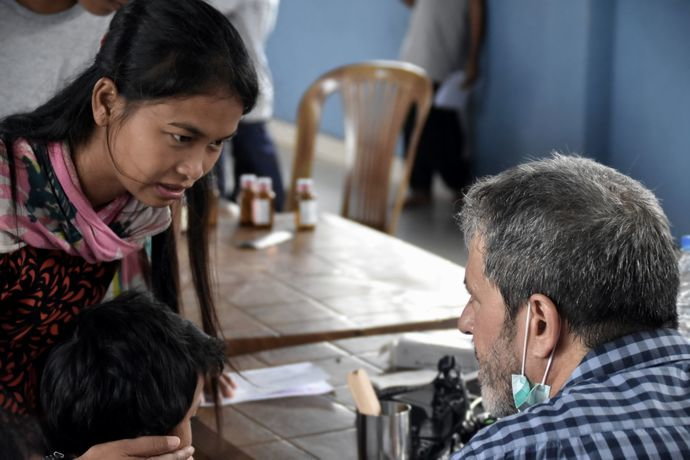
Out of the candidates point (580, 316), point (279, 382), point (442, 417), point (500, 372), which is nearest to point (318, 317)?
point (279, 382)

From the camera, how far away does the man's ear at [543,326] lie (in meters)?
1.40

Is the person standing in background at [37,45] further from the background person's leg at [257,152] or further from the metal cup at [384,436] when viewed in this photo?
the background person's leg at [257,152]

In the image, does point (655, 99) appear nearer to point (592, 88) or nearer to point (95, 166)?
point (592, 88)

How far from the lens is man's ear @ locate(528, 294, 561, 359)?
1404 mm

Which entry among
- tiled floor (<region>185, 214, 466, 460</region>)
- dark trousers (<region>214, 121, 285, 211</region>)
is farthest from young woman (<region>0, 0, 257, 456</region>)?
dark trousers (<region>214, 121, 285, 211</region>)

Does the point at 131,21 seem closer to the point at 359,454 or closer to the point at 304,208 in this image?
the point at 359,454

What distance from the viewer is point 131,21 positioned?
6.07 ft

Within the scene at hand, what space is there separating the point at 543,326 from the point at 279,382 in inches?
35.5

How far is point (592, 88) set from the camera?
18.7ft

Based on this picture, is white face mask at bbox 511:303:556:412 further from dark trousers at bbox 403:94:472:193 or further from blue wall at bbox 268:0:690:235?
dark trousers at bbox 403:94:472:193

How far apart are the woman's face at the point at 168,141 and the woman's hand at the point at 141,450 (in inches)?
15.3

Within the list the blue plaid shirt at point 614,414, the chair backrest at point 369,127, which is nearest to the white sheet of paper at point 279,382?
the blue plaid shirt at point 614,414

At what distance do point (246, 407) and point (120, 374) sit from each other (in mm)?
495

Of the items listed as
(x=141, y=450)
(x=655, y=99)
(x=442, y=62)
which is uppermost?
(x=141, y=450)
